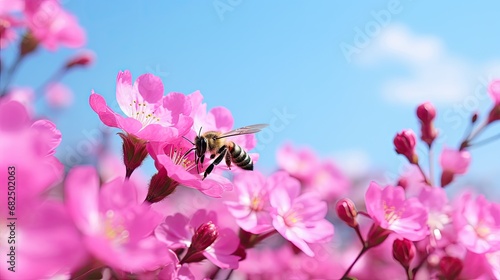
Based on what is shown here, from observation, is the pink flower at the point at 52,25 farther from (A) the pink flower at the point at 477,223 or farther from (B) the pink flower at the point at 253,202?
(A) the pink flower at the point at 477,223

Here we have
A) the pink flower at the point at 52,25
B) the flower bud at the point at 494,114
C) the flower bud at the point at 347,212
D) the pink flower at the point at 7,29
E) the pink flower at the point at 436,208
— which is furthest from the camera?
the pink flower at the point at 52,25

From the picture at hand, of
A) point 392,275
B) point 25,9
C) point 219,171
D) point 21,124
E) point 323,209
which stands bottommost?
point 392,275

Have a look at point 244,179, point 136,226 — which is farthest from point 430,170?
point 136,226

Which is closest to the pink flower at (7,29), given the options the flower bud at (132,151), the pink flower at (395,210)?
the flower bud at (132,151)

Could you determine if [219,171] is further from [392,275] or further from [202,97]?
[392,275]

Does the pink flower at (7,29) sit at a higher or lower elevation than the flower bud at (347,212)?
higher

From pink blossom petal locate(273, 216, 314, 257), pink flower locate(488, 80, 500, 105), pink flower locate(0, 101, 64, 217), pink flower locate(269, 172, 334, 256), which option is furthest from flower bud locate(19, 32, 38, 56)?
pink flower locate(0, 101, 64, 217)
